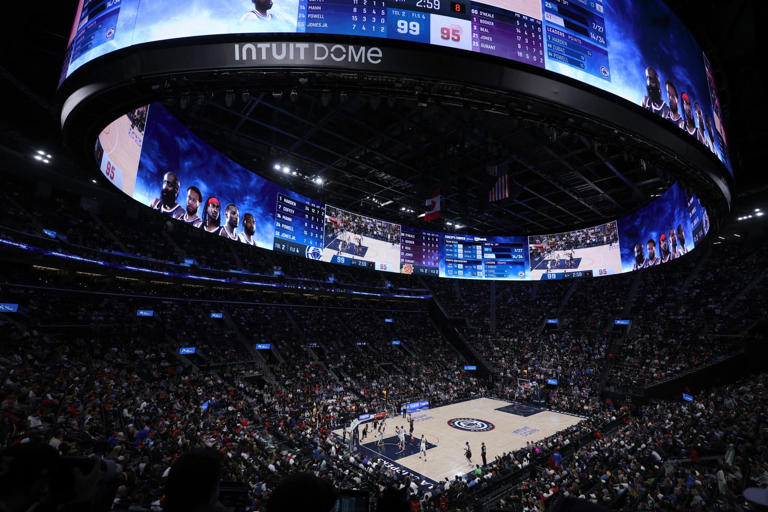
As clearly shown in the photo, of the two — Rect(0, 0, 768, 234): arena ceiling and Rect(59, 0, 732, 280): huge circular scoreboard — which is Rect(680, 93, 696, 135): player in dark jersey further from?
Rect(0, 0, 768, 234): arena ceiling

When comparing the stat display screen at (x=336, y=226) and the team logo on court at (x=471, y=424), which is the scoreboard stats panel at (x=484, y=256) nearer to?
the stat display screen at (x=336, y=226)

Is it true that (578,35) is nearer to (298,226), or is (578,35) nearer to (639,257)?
(298,226)

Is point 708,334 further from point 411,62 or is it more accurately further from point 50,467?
point 50,467

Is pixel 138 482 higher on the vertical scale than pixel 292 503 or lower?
lower

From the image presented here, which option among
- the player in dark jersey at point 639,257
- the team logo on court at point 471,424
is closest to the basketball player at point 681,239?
the player in dark jersey at point 639,257

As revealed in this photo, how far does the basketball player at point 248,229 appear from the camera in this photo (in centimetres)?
1902

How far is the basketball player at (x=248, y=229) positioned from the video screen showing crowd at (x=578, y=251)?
27.0m

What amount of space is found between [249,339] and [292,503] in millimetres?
26008

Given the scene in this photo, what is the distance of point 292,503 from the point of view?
4.23 ft

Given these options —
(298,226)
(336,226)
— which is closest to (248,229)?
(298,226)

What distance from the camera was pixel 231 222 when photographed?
59.9 ft

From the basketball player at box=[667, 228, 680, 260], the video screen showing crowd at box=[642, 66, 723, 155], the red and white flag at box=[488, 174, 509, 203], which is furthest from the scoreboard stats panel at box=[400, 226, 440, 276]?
the video screen showing crowd at box=[642, 66, 723, 155]

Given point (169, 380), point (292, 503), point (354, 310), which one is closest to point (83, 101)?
point (292, 503)

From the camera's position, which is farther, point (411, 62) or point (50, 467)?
point (411, 62)
